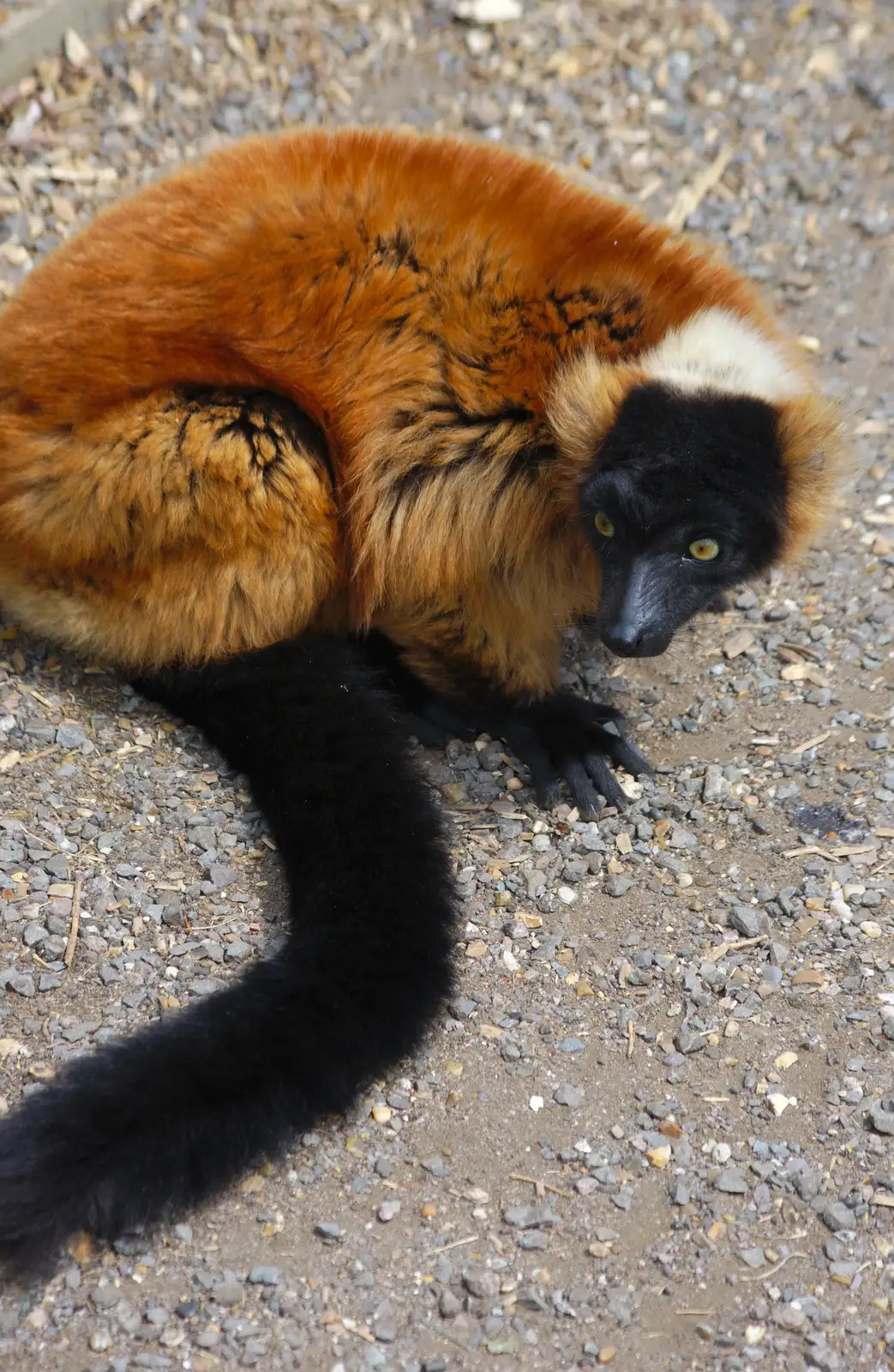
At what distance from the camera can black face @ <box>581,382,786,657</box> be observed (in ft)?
11.5

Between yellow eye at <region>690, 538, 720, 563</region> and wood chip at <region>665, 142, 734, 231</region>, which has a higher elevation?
wood chip at <region>665, 142, 734, 231</region>

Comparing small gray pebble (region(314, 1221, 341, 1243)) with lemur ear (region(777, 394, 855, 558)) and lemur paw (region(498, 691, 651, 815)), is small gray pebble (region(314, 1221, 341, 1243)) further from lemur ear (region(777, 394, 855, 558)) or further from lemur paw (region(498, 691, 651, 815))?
lemur ear (region(777, 394, 855, 558))

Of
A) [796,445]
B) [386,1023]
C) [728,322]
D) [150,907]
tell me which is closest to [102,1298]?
[386,1023]

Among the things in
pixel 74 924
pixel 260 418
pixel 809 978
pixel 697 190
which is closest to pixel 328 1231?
pixel 74 924

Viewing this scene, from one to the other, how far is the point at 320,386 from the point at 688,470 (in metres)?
1.12

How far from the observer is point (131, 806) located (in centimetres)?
389

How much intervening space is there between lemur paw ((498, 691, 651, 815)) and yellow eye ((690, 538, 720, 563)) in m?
0.85

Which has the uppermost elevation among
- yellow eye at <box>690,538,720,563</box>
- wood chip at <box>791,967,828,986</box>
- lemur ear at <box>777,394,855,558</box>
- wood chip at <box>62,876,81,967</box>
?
lemur ear at <box>777,394,855,558</box>

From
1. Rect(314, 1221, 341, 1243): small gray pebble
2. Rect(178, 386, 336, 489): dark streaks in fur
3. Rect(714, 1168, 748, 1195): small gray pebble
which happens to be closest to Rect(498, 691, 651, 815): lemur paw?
Rect(178, 386, 336, 489): dark streaks in fur

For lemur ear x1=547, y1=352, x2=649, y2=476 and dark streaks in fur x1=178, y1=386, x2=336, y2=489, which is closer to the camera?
lemur ear x1=547, y1=352, x2=649, y2=476

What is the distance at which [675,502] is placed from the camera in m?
3.54

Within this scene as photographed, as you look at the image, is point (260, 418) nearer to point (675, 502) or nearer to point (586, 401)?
point (586, 401)

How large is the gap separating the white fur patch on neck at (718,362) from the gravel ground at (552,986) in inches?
47.3

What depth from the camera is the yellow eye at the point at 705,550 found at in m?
3.62
